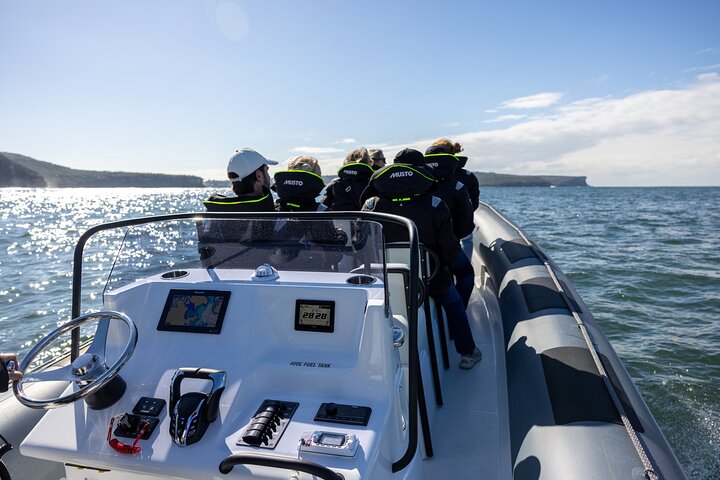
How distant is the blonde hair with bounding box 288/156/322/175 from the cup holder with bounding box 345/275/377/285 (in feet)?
5.65

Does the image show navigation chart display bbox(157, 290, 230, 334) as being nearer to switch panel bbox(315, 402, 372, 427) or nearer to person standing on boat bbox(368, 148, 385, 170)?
switch panel bbox(315, 402, 372, 427)

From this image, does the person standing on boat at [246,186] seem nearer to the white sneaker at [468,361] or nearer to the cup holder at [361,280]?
the cup holder at [361,280]

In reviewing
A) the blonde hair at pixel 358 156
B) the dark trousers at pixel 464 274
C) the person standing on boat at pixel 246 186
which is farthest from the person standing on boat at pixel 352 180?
the person standing on boat at pixel 246 186

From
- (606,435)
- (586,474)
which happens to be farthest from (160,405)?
(606,435)

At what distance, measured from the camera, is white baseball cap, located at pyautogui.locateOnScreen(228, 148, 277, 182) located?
2.55 m

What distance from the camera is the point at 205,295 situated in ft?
6.08

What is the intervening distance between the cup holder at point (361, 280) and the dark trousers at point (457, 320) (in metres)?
1.37

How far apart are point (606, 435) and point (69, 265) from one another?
13773mm

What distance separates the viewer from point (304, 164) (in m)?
3.43

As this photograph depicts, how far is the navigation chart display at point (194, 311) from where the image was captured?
5.88ft

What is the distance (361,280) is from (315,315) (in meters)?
0.23

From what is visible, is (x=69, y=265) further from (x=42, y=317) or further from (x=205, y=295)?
(x=205, y=295)

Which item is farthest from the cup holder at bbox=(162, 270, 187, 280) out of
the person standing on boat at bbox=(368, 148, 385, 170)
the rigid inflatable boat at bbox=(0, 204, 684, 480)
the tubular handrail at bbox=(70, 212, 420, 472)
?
the person standing on boat at bbox=(368, 148, 385, 170)

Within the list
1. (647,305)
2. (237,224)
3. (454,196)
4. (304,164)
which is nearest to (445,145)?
(454,196)
